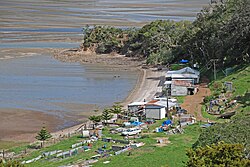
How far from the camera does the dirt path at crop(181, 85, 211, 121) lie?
40688 millimetres

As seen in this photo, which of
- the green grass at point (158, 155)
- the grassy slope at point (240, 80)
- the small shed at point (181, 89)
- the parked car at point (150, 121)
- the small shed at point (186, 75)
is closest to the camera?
the green grass at point (158, 155)

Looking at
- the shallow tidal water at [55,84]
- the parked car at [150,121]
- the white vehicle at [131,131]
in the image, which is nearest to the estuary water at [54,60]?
the shallow tidal water at [55,84]

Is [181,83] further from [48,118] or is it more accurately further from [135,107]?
[48,118]

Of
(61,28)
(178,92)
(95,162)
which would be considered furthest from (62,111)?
(61,28)

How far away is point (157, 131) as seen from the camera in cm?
3588

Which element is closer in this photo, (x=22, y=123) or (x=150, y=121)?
(x=150, y=121)

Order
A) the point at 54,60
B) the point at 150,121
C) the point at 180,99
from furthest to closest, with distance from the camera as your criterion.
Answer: the point at 54,60 < the point at 180,99 < the point at 150,121

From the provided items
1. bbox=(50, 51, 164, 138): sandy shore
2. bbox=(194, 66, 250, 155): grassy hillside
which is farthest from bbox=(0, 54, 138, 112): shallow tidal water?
bbox=(194, 66, 250, 155): grassy hillside

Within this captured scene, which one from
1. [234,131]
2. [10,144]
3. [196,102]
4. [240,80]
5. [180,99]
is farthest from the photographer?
[180,99]

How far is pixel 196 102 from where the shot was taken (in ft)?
146

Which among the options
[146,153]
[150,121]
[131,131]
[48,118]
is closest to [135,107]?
[150,121]

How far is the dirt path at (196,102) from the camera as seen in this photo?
40.7 meters

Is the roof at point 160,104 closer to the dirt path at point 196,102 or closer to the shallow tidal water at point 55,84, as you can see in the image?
the dirt path at point 196,102

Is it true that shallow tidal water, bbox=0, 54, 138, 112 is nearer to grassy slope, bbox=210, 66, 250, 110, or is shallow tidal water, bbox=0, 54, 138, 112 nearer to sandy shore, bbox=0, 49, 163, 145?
sandy shore, bbox=0, 49, 163, 145
